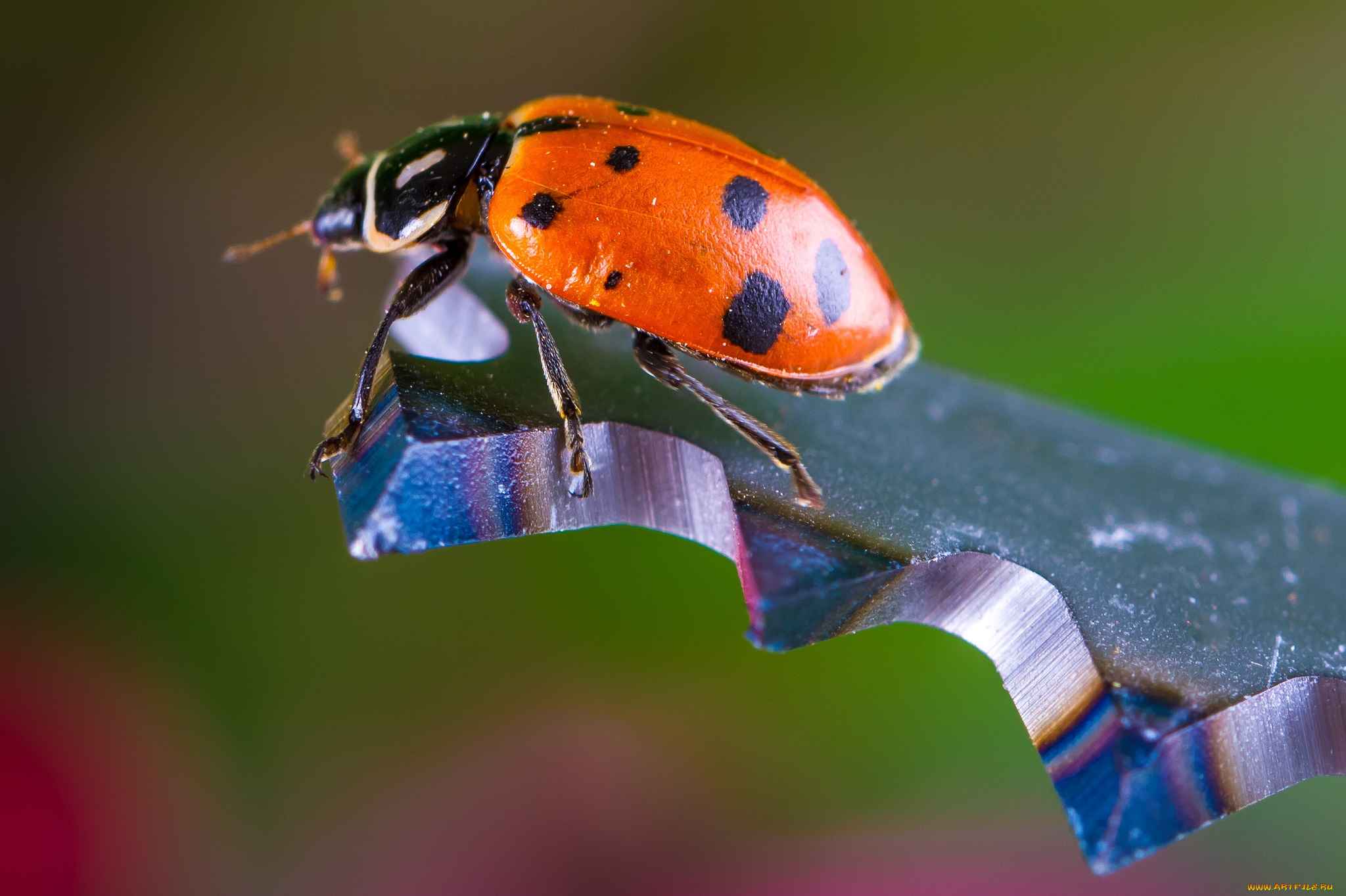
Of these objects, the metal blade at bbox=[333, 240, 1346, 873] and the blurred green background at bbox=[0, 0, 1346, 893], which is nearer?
the metal blade at bbox=[333, 240, 1346, 873]

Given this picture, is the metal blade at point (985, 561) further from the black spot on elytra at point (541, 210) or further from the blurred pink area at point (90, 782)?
the blurred pink area at point (90, 782)

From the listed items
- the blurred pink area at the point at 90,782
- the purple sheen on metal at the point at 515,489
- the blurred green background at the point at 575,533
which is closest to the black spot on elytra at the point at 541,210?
the purple sheen on metal at the point at 515,489

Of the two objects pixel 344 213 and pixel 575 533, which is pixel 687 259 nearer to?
pixel 344 213

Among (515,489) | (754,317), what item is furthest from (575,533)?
(515,489)

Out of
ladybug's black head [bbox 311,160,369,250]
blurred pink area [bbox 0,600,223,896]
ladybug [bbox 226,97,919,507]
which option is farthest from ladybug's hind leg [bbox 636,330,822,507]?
blurred pink area [bbox 0,600,223,896]

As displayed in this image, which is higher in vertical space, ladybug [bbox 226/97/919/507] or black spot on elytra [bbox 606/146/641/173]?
black spot on elytra [bbox 606/146/641/173]

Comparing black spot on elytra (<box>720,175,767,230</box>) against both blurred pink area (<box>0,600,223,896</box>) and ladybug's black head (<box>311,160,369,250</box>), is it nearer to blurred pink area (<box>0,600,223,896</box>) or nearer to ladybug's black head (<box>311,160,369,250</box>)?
ladybug's black head (<box>311,160,369,250</box>)
